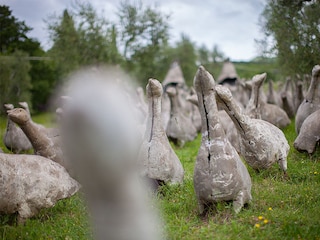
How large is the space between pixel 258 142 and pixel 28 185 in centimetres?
312

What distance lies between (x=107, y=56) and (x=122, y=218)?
56.7 feet

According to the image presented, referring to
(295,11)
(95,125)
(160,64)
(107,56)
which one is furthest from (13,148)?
(160,64)

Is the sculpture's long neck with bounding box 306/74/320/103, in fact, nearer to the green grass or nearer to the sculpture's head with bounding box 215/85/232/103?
the green grass

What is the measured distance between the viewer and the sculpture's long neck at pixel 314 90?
262 inches

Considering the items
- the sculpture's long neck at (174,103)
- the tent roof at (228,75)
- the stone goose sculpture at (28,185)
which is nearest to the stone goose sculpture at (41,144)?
the stone goose sculpture at (28,185)

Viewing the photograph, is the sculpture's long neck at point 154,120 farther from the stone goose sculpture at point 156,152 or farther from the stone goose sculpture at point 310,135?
the stone goose sculpture at point 310,135

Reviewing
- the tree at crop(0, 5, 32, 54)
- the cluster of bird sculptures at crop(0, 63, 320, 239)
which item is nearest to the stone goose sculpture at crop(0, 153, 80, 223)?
the cluster of bird sculptures at crop(0, 63, 320, 239)

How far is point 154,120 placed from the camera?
4980 mm

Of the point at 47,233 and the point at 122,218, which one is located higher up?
the point at 122,218

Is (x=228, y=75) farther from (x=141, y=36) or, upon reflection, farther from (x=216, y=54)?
(x=216, y=54)

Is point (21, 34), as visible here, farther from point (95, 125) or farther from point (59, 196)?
point (95, 125)

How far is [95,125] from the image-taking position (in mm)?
A: 1244

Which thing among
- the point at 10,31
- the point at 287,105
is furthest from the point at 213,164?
the point at 10,31

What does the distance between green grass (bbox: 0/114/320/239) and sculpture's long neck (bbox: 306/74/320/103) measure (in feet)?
5.81
